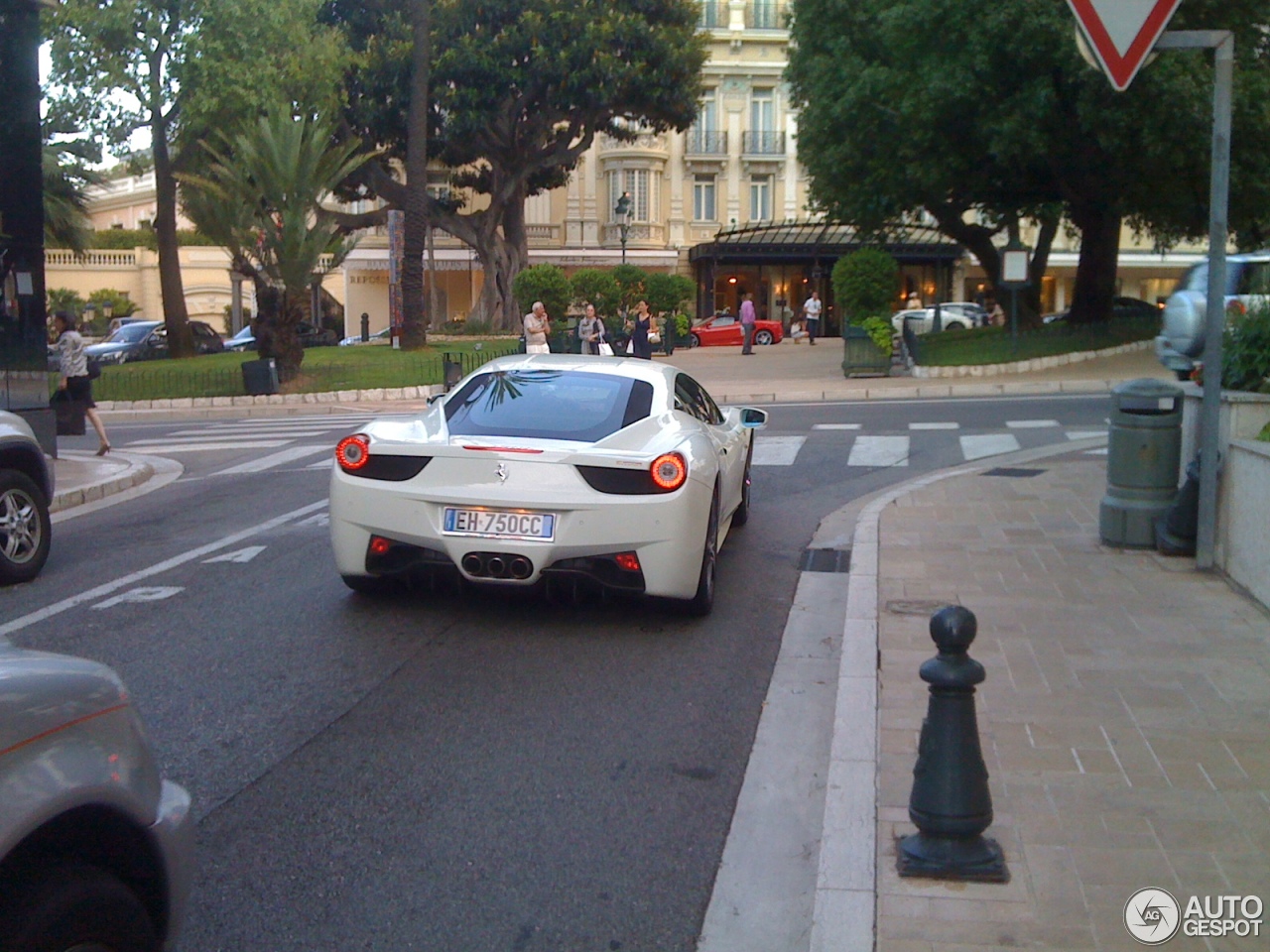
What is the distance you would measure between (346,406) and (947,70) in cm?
1246

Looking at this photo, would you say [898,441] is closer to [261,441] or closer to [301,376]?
[261,441]

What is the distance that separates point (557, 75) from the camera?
40375 millimetres

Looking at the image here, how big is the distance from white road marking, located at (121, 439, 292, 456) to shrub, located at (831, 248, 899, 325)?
1368 centimetres

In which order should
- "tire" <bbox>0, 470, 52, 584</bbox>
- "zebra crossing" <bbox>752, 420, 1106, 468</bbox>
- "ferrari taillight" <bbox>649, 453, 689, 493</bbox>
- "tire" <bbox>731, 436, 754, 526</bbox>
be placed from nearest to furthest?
"ferrari taillight" <bbox>649, 453, 689, 493</bbox>
"tire" <bbox>0, 470, 52, 584</bbox>
"tire" <bbox>731, 436, 754, 526</bbox>
"zebra crossing" <bbox>752, 420, 1106, 468</bbox>

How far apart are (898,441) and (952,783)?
1281cm

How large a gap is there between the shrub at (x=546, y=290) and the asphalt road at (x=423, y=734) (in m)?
29.2

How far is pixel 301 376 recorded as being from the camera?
89.5 ft

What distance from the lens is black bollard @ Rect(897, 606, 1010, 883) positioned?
4.13m

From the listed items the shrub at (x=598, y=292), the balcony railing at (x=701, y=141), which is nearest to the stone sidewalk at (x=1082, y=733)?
the shrub at (x=598, y=292)

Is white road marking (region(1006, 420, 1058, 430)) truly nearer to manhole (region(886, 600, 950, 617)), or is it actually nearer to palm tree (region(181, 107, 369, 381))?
manhole (region(886, 600, 950, 617))

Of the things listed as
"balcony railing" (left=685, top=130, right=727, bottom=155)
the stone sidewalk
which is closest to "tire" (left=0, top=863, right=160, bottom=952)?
the stone sidewalk

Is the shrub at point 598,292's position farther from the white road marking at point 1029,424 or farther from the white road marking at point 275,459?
the white road marking at point 275,459

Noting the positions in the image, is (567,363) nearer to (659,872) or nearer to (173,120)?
(659,872)

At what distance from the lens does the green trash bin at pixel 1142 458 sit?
8.92 metres
